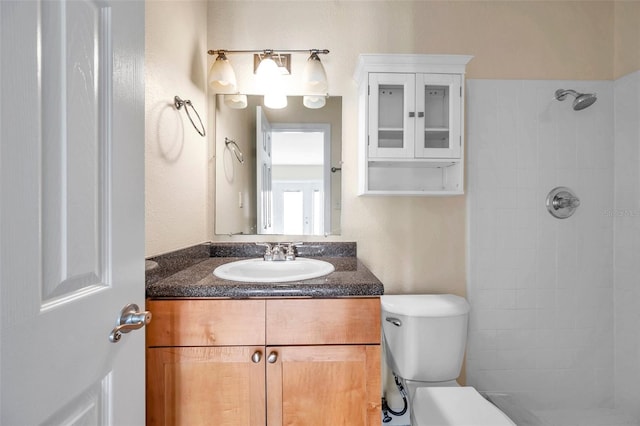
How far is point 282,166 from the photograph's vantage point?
5.33 feet

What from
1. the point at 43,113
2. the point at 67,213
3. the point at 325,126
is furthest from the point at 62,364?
the point at 325,126

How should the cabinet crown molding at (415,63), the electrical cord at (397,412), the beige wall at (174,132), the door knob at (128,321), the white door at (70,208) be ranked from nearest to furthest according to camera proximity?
the white door at (70,208), the door knob at (128,321), the beige wall at (174,132), the cabinet crown molding at (415,63), the electrical cord at (397,412)

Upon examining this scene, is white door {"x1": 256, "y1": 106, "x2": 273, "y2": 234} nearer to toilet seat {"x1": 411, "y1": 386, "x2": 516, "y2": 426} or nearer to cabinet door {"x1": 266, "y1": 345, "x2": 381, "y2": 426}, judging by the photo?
cabinet door {"x1": 266, "y1": 345, "x2": 381, "y2": 426}

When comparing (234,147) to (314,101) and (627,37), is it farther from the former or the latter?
(627,37)

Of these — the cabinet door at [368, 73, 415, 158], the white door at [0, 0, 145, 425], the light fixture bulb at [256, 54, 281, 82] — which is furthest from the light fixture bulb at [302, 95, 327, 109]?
the white door at [0, 0, 145, 425]

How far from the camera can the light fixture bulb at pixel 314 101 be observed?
1630mm

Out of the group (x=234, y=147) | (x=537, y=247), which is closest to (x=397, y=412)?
(x=537, y=247)

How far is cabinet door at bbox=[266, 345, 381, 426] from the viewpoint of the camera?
97 cm

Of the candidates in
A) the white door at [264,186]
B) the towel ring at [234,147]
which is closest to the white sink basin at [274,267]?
the white door at [264,186]

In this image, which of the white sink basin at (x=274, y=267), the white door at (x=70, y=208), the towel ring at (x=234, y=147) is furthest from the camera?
the towel ring at (x=234, y=147)

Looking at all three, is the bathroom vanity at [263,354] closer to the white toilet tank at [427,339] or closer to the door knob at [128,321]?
the door knob at [128,321]

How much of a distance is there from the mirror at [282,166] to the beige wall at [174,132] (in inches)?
4.7

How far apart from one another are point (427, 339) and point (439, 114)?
1.10m

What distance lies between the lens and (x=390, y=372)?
1.60 metres
